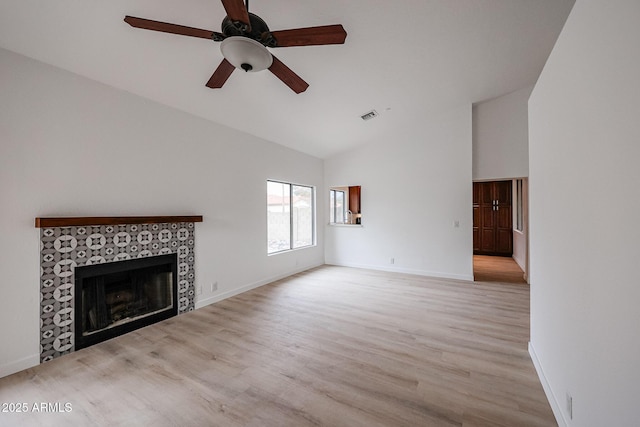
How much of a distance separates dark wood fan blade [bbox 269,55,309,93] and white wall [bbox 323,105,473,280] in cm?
375

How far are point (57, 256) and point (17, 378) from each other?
100cm

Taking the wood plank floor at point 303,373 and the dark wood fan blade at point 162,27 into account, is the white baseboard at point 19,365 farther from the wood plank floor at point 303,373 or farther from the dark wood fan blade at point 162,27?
the dark wood fan blade at point 162,27

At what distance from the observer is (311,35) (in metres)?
1.69

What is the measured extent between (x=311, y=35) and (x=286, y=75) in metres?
0.51

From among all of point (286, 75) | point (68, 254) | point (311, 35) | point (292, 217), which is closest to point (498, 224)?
point (292, 217)

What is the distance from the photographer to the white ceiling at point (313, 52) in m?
2.04

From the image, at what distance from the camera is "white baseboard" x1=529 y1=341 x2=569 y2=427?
1.58 m

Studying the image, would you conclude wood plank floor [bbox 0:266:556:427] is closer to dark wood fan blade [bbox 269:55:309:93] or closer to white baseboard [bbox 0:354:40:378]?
white baseboard [bbox 0:354:40:378]

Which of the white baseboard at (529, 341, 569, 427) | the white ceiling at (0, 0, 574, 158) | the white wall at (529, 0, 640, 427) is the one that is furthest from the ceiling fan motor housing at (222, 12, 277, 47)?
the white baseboard at (529, 341, 569, 427)

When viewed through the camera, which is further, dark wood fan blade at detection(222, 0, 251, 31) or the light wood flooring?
the light wood flooring

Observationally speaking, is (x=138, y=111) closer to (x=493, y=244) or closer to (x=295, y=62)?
(x=295, y=62)

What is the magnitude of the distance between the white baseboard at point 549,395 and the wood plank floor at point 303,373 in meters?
0.05

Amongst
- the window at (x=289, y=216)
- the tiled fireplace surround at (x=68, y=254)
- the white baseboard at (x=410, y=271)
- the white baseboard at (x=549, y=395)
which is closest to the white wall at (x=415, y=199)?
the white baseboard at (x=410, y=271)

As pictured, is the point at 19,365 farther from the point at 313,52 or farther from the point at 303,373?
the point at 313,52
